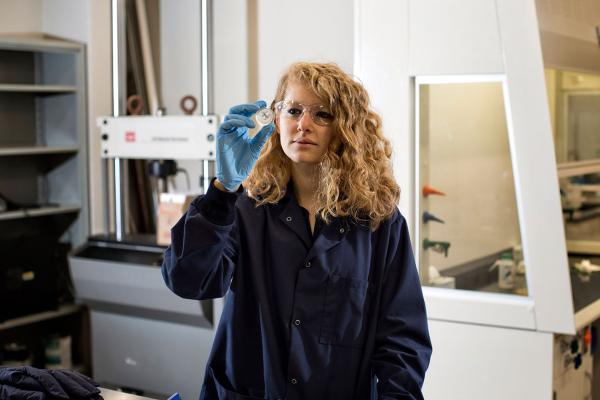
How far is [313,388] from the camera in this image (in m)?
1.61

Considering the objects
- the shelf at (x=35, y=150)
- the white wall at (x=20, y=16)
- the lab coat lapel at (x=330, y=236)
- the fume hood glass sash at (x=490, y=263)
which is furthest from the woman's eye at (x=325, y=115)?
the white wall at (x=20, y=16)

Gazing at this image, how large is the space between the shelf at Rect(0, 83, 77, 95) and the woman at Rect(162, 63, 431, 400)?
253 centimetres

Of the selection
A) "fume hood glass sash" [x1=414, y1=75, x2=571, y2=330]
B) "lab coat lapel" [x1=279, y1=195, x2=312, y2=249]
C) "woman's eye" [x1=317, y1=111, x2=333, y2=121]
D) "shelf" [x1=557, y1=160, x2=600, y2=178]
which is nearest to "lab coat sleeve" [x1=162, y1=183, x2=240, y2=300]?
"lab coat lapel" [x1=279, y1=195, x2=312, y2=249]

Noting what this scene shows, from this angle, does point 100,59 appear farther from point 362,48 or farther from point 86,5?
point 362,48

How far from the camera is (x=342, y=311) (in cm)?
163

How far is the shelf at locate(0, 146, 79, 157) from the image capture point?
3814 mm

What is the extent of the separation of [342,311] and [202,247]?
33 cm

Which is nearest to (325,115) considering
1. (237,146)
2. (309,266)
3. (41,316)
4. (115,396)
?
(237,146)

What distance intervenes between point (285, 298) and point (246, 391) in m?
0.22

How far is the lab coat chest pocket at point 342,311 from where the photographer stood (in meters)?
1.62

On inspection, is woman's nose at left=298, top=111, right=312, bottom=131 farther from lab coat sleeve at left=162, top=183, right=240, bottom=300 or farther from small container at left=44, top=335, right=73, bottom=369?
small container at left=44, top=335, right=73, bottom=369

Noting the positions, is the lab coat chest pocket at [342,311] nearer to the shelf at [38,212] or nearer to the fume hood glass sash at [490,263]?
the fume hood glass sash at [490,263]

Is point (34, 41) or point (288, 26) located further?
point (34, 41)

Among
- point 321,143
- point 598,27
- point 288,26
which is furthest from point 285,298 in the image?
point 288,26
